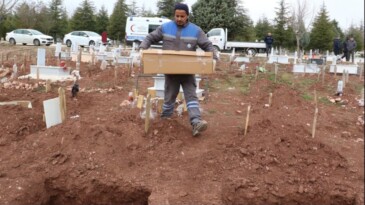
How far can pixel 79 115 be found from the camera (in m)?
6.29

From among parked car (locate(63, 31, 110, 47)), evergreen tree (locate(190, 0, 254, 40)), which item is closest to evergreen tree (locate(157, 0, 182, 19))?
evergreen tree (locate(190, 0, 254, 40))

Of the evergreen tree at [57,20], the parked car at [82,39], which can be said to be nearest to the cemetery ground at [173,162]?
the parked car at [82,39]

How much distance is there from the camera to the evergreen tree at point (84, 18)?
157ft

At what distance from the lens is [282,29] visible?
43.9 m

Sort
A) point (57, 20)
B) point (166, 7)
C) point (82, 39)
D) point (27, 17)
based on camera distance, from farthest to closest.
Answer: point (57, 20) → point (166, 7) → point (27, 17) → point (82, 39)

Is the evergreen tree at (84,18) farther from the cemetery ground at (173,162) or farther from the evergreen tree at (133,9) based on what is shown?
the cemetery ground at (173,162)

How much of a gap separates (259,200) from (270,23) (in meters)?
47.5

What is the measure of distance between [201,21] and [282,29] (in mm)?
10315

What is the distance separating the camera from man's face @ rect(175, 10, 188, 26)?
16.7ft

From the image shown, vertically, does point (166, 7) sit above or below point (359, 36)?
above

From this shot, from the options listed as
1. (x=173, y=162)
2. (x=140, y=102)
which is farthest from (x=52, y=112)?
(x=173, y=162)

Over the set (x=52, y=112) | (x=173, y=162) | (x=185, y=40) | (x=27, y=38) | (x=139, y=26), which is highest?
(x=139, y=26)

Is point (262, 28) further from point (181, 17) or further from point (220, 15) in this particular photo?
point (181, 17)

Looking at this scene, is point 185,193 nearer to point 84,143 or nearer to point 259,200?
point 259,200
